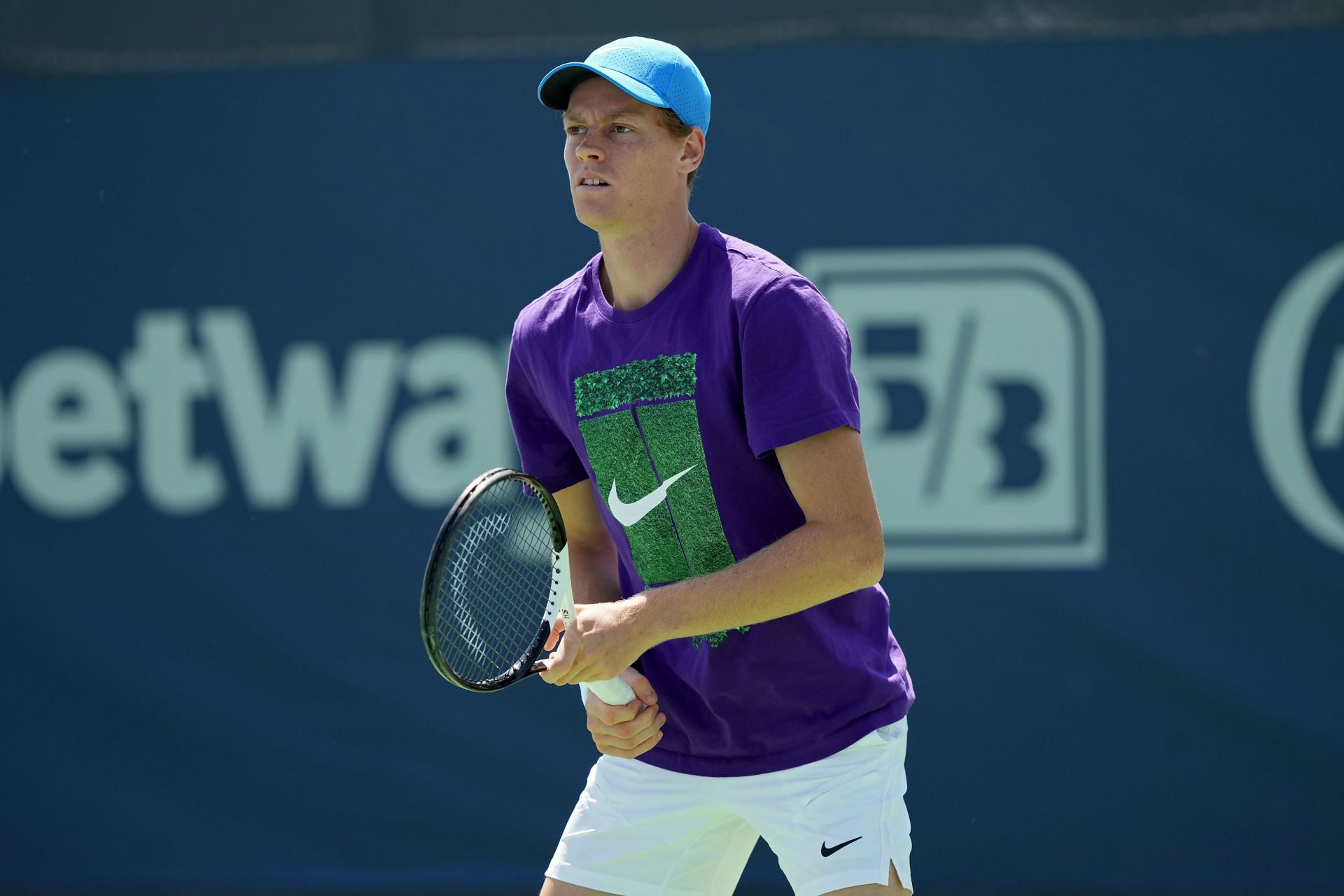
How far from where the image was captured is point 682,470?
2.61m

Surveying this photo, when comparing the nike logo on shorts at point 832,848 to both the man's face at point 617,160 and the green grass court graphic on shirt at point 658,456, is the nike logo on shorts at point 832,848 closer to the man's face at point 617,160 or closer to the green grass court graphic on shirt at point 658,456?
the green grass court graphic on shirt at point 658,456

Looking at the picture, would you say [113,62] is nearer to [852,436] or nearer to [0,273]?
[0,273]

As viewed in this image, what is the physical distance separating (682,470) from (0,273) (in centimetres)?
317

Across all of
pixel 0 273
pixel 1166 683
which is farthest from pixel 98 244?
pixel 1166 683

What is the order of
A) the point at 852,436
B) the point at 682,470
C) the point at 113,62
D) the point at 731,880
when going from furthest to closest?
the point at 113,62 < the point at 731,880 < the point at 682,470 < the point at 852,436

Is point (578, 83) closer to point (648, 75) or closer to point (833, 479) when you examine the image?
point (648, 75)

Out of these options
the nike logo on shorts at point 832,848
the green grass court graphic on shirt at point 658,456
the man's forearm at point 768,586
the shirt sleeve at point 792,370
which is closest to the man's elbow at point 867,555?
the man's forearm at point 768,586

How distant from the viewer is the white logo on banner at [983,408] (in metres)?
4.48

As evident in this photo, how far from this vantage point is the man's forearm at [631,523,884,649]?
2379mm

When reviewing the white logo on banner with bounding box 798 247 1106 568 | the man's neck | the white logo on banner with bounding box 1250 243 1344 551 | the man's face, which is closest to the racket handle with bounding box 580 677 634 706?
the man's neck

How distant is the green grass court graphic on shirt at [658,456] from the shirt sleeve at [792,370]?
0.14m

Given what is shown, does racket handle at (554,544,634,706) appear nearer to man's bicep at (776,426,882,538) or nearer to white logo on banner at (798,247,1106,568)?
man's bicep at (776,426,882,538)

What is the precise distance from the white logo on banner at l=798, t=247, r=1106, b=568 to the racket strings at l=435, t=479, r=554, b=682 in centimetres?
186

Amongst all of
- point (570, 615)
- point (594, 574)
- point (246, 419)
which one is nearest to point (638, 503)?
point (570, 615)
